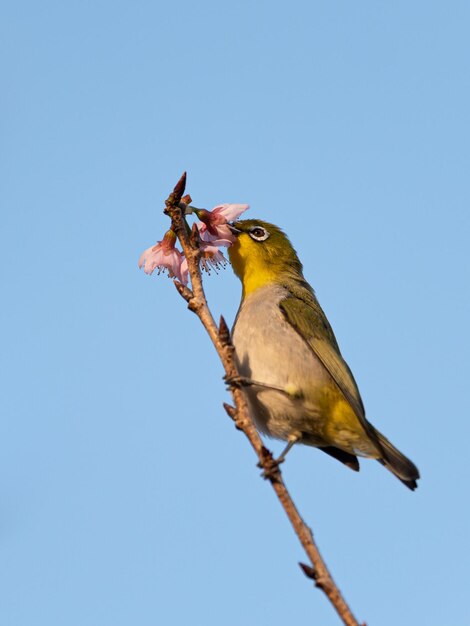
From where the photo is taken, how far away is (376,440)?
275 inches

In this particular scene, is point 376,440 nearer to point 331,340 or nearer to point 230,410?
point 331,340

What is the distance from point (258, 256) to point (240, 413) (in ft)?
12.8

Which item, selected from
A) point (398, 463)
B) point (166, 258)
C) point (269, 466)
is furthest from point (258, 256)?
point (269, 466)

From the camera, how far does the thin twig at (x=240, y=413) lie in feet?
11.6

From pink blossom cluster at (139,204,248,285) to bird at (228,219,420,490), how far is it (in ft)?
2.94

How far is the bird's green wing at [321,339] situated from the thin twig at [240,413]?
6.70ft

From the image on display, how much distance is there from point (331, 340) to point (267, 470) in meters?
3.78

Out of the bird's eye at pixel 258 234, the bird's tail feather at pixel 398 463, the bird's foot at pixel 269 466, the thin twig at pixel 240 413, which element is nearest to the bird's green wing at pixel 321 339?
the bird's tail feather at pixel 398 463

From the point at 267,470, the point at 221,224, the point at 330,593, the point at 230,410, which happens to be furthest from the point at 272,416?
the point at 330,593

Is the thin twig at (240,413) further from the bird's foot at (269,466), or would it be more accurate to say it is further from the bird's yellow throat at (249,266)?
the bird's yellow throat at (249,266)

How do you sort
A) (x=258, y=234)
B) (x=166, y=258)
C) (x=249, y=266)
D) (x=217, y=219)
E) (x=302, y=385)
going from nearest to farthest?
(x=166, y=258)
(x=217, y=219)
(x=302, y=385)
(x=249, y=266)
(x=258, y=234)

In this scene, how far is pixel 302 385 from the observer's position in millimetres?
7059

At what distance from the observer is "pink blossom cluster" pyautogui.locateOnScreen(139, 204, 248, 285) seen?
259 inches

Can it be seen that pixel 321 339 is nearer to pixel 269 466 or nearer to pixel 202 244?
pixel 202 244
